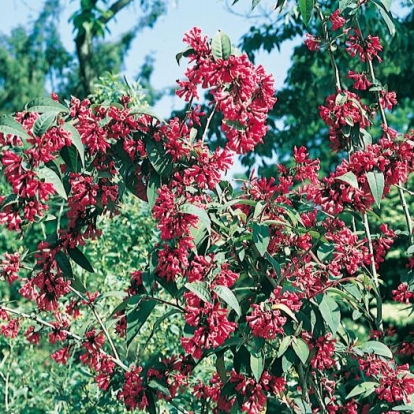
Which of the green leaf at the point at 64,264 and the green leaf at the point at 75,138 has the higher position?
the green leaf at the point at 75,138

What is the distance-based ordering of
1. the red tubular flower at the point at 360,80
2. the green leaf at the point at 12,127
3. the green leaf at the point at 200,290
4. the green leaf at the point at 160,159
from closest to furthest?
the green leaf at the point at 12,127
the green leaf at the point at 200,290
the green leaf at the point at 160,159
the red tubular flower at the point at 360,80

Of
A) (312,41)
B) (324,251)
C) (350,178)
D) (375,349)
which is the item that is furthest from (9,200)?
(312,41)

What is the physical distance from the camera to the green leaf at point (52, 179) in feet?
5.76

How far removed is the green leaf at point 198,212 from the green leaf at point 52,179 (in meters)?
0.31

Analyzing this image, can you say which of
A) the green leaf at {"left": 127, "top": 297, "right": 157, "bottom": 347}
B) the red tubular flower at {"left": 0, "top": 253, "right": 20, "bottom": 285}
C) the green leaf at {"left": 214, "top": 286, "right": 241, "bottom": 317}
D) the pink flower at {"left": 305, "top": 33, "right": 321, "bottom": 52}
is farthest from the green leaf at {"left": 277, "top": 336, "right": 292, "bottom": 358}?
the pink flower at {"left": 305, "top": 33, "right": 321, "bottom": 52}

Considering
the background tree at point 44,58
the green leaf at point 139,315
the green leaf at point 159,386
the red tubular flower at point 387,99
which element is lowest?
the green leaf at point 159,386

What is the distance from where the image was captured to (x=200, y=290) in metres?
1.84

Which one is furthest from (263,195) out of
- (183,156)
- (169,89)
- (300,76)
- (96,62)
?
(169,89)

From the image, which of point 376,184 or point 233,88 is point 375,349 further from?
point 233,88

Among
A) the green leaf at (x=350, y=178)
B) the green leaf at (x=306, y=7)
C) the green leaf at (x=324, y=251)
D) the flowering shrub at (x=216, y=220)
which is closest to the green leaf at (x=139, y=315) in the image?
the flowering shrub at (x=216, y=220)

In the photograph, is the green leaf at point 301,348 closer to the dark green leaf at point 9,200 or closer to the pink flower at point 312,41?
the dark green leaf at point 9,200

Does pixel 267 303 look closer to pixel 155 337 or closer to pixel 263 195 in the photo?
pixel 263 195

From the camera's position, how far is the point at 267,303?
77.0 inches

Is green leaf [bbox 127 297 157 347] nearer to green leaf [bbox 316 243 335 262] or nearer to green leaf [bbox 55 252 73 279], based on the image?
green leaf [bbox 55 252 73 279]
